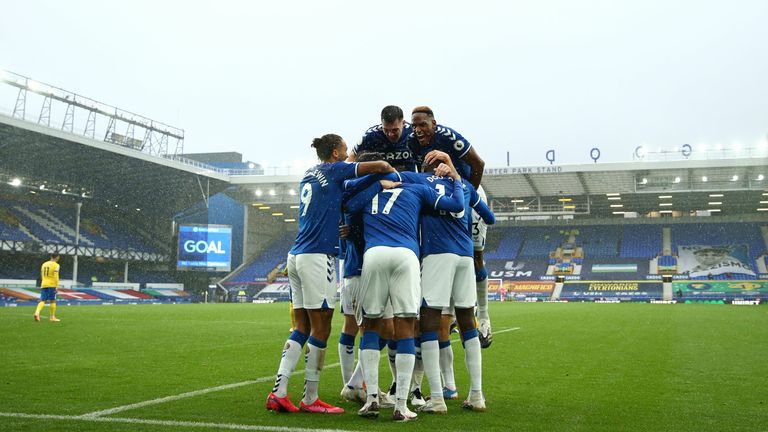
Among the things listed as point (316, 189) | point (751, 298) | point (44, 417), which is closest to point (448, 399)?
point (316, 189)

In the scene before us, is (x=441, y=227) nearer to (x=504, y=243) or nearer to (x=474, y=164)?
(x=474, y=164)

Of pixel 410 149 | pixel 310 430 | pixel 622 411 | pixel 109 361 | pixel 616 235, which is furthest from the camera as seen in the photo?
pixel 616 235

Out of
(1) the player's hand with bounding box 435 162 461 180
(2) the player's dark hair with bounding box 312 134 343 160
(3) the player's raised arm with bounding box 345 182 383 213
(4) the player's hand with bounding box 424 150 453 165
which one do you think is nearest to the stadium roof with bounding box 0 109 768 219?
(2) the player's dark hair with bounding box 312 134 343 160

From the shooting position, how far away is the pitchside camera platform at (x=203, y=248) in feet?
141

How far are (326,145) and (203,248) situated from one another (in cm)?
3987

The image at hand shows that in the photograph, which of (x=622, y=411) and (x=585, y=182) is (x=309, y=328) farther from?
(x=585, y=182)

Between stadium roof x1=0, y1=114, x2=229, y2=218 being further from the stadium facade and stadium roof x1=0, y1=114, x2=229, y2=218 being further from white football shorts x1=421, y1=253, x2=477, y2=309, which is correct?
white football shorts x1=421, y1=253, x2=477, y2=309

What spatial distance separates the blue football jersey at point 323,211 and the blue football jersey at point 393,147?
0.98 m

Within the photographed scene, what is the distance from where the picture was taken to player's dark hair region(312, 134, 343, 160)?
5547 mm

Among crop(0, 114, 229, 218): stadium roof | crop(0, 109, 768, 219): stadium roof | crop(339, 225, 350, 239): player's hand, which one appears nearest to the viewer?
crop(339, 225, 350, 239): player's hand

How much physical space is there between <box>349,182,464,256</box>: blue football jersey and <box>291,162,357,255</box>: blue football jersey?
0.79 feet

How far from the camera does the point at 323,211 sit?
5.46m

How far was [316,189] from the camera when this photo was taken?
5.48 meters

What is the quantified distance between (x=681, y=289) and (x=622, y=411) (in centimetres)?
4461
